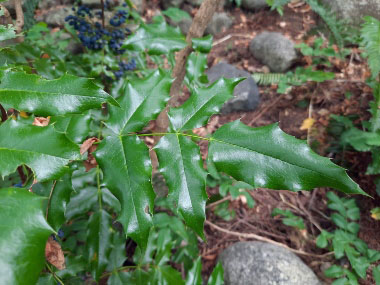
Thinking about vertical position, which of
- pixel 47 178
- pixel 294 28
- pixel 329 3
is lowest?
pixel 294 28

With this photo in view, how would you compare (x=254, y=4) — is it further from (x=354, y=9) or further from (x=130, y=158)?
(x=130, y=158)

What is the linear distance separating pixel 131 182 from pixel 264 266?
1223 mm

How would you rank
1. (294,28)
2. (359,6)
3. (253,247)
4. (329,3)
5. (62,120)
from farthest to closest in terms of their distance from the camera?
1. (294,28)
2. (329,3)
3. (359,6)
4. (253,247)
5. (62,120)

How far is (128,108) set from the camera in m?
0.81

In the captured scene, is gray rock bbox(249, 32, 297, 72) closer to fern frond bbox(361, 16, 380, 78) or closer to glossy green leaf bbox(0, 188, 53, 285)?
fern frond bbox(361, 16, 380, 78)

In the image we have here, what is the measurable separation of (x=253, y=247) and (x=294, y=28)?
281 centimetres

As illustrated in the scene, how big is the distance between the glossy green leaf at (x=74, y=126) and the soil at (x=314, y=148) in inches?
44.6

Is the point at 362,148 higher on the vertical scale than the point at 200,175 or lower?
lower

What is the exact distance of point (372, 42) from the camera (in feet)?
6.89

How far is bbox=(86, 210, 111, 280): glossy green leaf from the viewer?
1.03 meters

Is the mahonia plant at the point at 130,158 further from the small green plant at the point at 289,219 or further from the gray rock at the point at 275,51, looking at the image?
the gray rock at the point at 275,51

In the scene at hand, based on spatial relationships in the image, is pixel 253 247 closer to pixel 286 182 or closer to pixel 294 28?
pixel 286 182

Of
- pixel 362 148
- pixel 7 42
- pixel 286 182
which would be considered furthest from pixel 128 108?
pixel 362 148

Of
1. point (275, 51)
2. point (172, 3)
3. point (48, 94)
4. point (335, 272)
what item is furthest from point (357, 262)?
point (172, 3)
